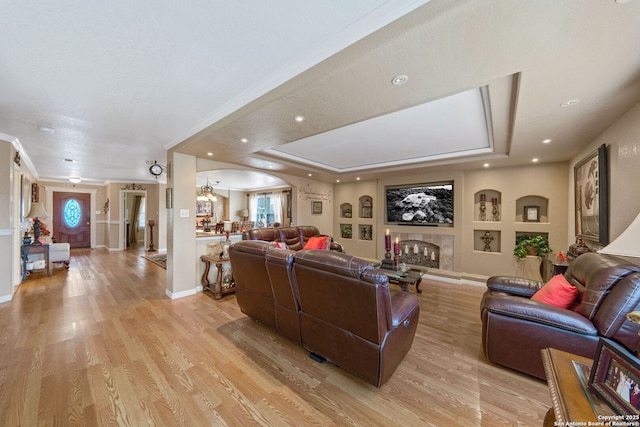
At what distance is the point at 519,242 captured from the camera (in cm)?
442

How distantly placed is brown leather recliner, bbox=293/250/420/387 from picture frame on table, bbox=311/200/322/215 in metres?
4.67

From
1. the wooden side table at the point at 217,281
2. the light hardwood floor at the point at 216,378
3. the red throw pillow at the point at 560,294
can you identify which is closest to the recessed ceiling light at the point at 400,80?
the red throw pillow at the point at 560,294

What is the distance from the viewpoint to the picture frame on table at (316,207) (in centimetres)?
665

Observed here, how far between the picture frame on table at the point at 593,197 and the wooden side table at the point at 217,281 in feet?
14.8

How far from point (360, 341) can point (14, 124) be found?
15.2 feet

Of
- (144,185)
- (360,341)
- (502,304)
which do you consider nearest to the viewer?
(360,341)

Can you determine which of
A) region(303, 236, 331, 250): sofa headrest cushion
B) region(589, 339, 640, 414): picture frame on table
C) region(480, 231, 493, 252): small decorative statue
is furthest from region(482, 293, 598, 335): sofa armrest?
region(303, 236, 331, 250): sofa headrest cushion

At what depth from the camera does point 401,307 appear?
73.9 inches

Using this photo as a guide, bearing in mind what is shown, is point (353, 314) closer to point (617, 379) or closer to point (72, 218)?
point (617, 379)

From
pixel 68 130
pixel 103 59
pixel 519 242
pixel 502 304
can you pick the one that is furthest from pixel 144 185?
pixel 519 242

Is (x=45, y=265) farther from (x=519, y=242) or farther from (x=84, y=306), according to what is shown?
(x=519, y=242)

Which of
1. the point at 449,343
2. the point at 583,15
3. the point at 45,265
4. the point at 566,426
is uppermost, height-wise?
the point at 583,15

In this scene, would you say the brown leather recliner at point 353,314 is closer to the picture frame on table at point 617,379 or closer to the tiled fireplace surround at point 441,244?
the picture frame on table at point 617,379

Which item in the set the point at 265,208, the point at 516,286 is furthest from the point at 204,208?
the point at 516,286
